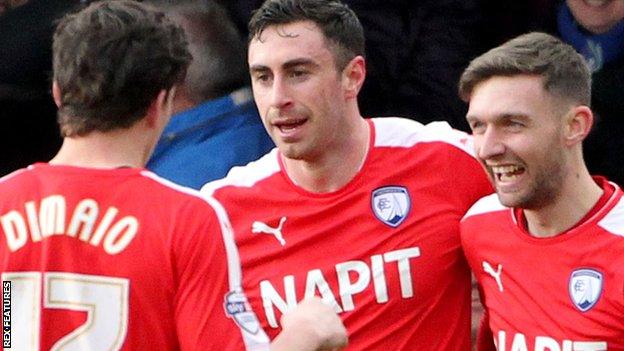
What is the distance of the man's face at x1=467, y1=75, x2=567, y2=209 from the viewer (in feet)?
13.8

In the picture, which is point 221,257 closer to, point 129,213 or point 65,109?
point 129,213

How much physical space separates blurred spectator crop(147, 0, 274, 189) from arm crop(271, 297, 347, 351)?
1.76 metres

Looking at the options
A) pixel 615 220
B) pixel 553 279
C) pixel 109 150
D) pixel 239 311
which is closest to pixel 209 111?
pixel 553 279

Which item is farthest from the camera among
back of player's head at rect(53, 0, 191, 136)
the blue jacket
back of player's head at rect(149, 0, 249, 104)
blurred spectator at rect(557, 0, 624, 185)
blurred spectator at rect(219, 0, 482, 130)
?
blurred spectator at rect(219, 0, 482, 130)

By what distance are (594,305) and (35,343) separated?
63.0 inches

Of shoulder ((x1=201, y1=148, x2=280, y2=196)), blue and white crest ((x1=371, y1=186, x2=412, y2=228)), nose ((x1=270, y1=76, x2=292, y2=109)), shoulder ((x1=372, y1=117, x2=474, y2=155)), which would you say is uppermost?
nose ((x1=270, y1=76, x2=292, y2=109))

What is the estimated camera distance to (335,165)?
15.6ft

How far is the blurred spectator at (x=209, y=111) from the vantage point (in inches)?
202

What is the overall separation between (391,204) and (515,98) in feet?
2.01

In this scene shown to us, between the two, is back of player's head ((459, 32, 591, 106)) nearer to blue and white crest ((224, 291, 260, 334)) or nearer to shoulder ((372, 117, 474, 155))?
shoulder ((372, 117, 474, 155))

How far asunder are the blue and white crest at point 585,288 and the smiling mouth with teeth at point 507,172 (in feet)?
1.09

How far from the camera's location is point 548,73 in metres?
4.26

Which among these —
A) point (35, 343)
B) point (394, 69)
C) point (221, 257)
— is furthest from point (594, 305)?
point (394, 69)

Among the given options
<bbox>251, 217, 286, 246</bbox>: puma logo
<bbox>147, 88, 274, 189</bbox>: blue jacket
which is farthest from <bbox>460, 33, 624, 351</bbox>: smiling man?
<bbox>147, 88, 274, 189</bbox>: blue jacket
